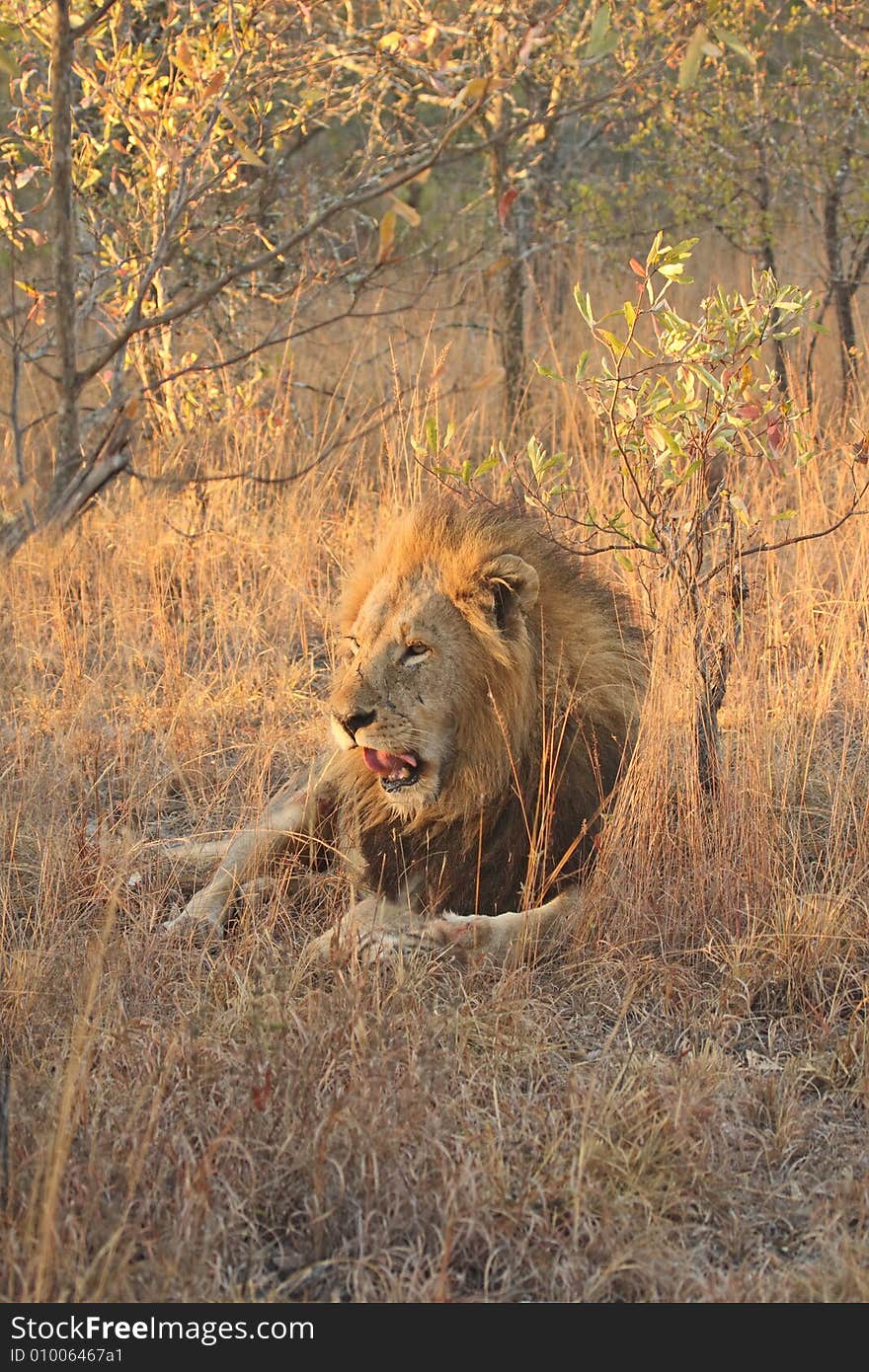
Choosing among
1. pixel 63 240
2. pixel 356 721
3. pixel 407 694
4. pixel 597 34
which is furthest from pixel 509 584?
pixel 63 240

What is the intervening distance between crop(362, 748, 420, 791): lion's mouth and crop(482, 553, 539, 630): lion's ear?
1.28 ft

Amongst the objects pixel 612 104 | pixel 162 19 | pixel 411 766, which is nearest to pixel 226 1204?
pixel 411 766

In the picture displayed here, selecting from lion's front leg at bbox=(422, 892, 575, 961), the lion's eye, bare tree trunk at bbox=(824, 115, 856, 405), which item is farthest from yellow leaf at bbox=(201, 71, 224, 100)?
bare tree trunk at bbox=(824, 115, 856, 405)

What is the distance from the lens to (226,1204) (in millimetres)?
2568

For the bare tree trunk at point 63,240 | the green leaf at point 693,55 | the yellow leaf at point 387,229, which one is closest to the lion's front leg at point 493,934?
the yellow leaf at point 387,229

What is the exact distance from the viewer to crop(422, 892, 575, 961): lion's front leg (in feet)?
11.2

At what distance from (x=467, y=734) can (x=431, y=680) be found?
17 cm

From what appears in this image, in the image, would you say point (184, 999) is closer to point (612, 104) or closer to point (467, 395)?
point (467, 395)

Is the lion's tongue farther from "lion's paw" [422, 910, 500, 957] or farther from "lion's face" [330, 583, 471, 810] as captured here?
"lion's paw" [422, 910, 500, 957]

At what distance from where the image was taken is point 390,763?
348cm

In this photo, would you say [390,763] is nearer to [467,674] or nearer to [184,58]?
[467,674]

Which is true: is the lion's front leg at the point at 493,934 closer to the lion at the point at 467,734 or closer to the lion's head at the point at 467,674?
the lion at the point at 467,734

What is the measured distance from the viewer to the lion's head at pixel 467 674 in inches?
135

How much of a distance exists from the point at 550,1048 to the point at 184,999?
0.82m
